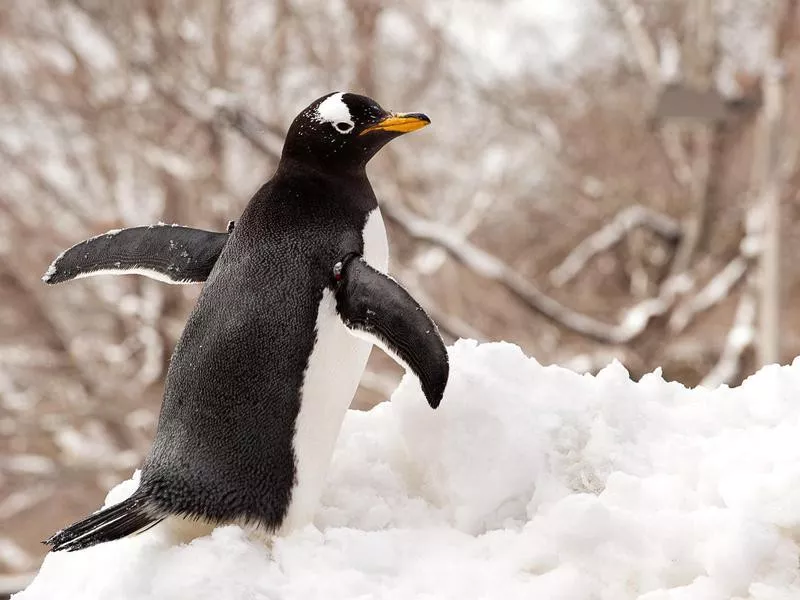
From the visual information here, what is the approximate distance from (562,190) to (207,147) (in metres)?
2.34

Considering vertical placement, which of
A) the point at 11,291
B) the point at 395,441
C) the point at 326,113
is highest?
the point at 11,291

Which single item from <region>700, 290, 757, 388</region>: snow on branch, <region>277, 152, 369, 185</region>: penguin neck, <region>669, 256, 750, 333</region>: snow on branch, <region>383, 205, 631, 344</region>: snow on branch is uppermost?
<region>669, 256, 750, 333</region>: snow on branch

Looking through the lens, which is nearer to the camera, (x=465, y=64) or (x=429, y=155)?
(x=465, y=64)

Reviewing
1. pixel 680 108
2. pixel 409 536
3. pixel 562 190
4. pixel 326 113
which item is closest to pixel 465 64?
pixel 562 190

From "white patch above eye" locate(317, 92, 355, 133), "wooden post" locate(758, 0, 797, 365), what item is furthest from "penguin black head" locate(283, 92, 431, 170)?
"wooden post" locate(758, 0, 797, 365)

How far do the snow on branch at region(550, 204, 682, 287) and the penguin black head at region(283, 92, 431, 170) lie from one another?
11.8ft

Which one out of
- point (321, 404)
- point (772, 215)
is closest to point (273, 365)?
point (321, 404)

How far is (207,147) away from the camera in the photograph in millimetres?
4168

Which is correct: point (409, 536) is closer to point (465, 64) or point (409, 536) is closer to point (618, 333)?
point (618, 333)

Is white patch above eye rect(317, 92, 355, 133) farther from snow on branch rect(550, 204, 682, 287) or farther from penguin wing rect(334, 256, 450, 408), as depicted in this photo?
snow on branch rect(550, 204, 682, 287)

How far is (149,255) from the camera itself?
3.02ft

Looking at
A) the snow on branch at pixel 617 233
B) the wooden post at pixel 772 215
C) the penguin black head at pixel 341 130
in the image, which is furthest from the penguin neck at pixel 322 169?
the snow on branch at pixel 617 233

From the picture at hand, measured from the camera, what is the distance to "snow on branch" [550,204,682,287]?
14.2 ft

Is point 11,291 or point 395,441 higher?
point 11,291
